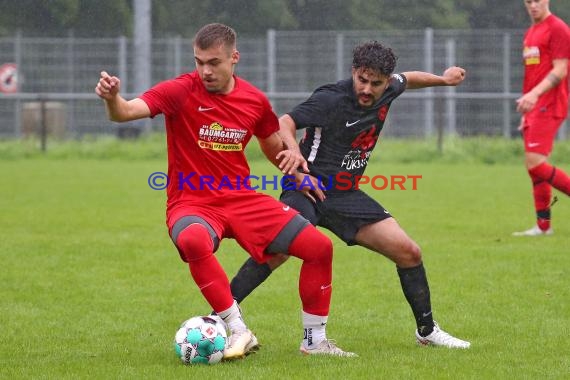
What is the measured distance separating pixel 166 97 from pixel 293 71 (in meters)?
18.1

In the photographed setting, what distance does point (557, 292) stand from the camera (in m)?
7.15

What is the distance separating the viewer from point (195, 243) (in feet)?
16.7

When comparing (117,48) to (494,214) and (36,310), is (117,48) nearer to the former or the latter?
(494,214)

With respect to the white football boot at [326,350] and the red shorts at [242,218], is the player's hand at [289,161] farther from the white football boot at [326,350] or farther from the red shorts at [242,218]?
the white football boot at [326,350]

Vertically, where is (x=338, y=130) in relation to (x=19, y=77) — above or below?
below

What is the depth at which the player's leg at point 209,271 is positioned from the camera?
5109mm

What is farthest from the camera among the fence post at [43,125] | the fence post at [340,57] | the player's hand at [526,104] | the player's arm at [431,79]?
the fence post at [340,57]

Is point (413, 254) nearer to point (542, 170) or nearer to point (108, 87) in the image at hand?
point (108, 87)

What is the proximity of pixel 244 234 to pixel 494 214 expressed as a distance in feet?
23.0

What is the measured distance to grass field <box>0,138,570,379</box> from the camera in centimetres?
512

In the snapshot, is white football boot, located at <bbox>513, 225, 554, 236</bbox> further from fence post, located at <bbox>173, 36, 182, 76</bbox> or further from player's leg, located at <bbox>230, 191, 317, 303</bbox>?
fence post, located at <bbox>173, 36, 182, 76</bbox>

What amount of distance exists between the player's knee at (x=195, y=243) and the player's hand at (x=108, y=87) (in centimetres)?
73

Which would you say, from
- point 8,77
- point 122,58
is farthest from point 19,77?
point 122,58

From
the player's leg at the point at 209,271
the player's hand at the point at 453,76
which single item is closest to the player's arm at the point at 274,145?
Result: the player's leg at the point at 209,271
